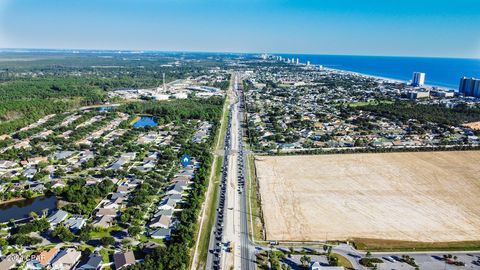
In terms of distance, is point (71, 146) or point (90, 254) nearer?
point (90, 254)

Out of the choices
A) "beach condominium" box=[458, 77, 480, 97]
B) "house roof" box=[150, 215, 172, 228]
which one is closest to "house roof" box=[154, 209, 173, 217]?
"house roof" box=[150, 215, 172, 228]

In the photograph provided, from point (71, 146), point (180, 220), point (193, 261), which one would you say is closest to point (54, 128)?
point (71, 146)

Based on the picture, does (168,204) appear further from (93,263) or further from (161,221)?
(93,263)

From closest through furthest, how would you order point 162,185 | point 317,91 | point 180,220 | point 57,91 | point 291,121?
1. point 180,220
2. point 162,185
3. point 291,121
4. point 57,91
5. point 317,91

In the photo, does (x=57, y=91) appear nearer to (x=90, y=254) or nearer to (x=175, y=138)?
(x=175, y=138)

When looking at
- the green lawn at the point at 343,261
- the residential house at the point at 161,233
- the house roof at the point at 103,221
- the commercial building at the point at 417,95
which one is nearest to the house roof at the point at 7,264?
the house roof at the point at 103,221

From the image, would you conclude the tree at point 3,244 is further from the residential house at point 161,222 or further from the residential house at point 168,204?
the residential house at point 168,204

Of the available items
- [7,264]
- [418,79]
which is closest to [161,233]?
[7,264]

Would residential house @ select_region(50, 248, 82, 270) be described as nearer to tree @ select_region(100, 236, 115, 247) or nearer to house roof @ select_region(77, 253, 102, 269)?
house roof @ select_region(77, 253, 102, 269)
